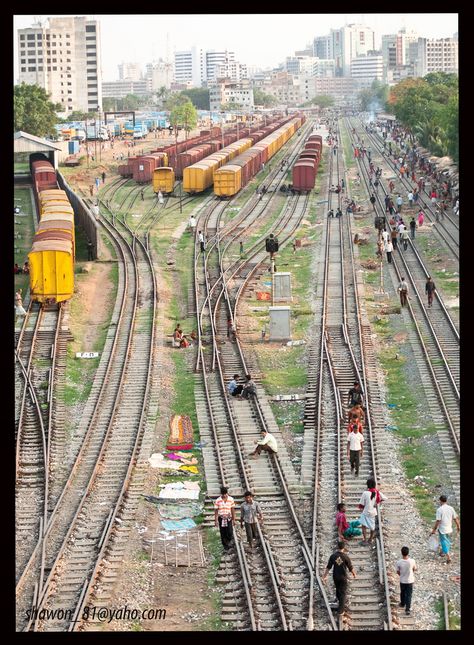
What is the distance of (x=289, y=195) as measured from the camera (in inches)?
2501

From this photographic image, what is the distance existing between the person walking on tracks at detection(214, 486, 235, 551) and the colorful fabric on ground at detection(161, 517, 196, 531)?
1.25 m

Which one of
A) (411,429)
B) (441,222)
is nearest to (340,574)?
(411,429)

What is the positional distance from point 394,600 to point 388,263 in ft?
88.4

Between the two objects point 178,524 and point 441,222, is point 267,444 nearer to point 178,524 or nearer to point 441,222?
point 178,524

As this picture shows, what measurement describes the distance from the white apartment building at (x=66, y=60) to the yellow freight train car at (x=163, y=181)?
136m

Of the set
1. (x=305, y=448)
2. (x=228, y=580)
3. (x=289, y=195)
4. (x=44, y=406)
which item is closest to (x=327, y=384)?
(x=305, y=448)

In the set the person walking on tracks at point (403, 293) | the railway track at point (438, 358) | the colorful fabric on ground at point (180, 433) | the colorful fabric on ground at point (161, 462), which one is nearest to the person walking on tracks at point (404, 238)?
the railway track at point (438, 358)

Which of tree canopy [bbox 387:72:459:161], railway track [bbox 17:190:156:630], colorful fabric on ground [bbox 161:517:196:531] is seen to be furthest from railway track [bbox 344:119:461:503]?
tree canopy [bbox 387:72:459:161]

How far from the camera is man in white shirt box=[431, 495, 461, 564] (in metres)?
15.9

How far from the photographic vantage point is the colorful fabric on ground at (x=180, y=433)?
21.5 metres

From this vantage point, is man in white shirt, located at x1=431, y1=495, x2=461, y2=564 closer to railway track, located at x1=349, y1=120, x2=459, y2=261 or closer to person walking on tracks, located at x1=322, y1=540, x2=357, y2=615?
person walking on tracks, located at x1=322, y1=540, x2=357, y2=615

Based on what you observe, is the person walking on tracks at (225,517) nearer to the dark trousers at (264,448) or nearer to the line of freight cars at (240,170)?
the dark trousers at (264,448)

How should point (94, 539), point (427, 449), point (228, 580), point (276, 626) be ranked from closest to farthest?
point (276, 626) → point (228, 580) → point (94, 539) → point (427, 449)
